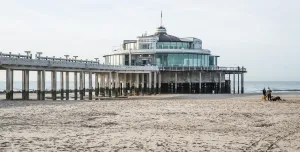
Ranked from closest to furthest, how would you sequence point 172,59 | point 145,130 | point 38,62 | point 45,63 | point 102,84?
point 145,130
point 38,62
point 45,63
point 102,84
point 172,59

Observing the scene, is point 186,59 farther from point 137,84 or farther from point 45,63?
point 45,63

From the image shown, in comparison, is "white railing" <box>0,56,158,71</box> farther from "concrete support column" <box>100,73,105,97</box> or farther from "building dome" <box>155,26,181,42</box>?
"building dome" <box>155,26,181,42</box>

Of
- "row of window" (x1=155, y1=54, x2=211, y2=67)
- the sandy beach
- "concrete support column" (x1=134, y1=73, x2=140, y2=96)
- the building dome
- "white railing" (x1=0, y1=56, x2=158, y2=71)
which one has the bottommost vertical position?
the sandy beach

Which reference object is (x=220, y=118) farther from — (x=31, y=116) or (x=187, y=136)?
(x=31, y=116)

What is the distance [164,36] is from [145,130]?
2003 inches

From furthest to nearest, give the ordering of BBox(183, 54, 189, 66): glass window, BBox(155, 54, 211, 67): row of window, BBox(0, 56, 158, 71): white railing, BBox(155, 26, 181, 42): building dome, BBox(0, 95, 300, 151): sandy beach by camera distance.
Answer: BBox(155, 26, 181, 42): building dome → BBox(183, 54, 189, 66): glass window → BBox(155, 54, 211, 67): row of window → BBox(0, 56, 158, 71): white railing → BBox(0, 95, 300, 151): sandy beach

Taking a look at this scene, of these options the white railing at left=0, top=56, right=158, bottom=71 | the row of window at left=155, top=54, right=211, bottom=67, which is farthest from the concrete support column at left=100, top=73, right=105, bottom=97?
the row of window at left=155, top=54, right=211, bottom=67

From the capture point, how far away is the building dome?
6314 centimetres

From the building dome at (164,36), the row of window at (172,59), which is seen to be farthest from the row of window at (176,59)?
the building dome at (164,36)

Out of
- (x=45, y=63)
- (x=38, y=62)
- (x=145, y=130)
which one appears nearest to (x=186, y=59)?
(x=45, y=63)

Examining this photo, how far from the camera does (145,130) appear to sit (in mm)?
15625

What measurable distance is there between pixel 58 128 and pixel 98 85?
3991 cm

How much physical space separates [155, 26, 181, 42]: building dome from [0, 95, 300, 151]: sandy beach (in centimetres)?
4118

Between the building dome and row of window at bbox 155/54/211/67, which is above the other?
the building dome
